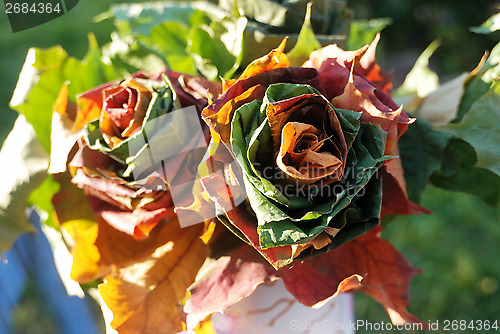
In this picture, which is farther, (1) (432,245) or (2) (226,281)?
(1) (432,245)

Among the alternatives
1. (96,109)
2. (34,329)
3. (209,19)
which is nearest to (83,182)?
(96,109)

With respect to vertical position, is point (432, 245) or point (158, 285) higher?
point (158, 285)

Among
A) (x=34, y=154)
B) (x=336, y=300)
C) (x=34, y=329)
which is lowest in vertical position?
(x=34, y=329)

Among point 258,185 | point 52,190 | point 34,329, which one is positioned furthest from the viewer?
point 34,329

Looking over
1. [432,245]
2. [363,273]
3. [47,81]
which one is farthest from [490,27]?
[432,245]

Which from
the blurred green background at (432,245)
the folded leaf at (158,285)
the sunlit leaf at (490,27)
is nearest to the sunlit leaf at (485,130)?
the sunlit leaf at (490,27)

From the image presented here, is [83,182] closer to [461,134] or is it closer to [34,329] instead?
[461,134]

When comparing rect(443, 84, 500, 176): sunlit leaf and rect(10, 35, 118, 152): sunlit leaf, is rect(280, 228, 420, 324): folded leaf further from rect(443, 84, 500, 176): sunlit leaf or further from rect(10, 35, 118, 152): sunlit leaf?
rect(10, 35, 118, 152): sunlit leaf

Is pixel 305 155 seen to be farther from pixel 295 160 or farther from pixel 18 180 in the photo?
pixel 18 180

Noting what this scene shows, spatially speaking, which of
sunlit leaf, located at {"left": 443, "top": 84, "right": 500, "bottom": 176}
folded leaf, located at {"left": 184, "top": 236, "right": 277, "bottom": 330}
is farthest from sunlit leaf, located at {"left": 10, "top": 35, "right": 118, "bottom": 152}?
sunlit leaf, located at {"left": 443, "top": 84, "right": 500, "bottom": 176}
